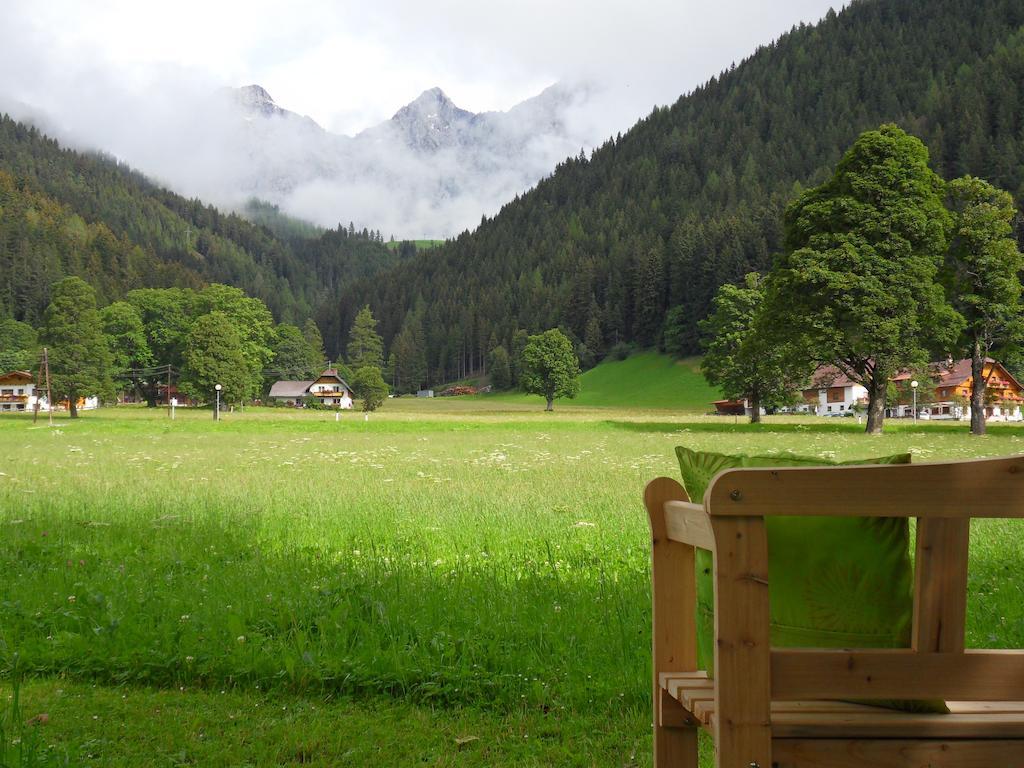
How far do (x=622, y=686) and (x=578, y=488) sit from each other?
29.3ft

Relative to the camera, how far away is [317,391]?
12675 cm

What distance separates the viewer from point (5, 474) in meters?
15.9

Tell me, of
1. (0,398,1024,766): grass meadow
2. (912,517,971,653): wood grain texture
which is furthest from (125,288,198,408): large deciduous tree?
(912,517,971,653): wood grain texture

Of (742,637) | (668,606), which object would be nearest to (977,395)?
(668,606)

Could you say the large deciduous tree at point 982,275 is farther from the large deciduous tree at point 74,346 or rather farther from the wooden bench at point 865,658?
the large deciduous tree at point 74,346

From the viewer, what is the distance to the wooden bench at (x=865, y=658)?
214 centimetres

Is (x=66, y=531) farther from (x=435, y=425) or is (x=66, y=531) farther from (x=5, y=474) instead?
(x=435, y=425)

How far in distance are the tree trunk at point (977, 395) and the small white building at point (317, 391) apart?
100 meters

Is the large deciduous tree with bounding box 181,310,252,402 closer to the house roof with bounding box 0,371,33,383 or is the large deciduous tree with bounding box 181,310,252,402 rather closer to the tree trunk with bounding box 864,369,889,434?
the tree trunk with bounding box 864,369,889,434

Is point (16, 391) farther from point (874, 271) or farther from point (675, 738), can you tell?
point (675, 738)

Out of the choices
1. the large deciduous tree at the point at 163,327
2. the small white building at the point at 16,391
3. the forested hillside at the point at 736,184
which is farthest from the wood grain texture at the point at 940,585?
the small white building at the point at 16,391

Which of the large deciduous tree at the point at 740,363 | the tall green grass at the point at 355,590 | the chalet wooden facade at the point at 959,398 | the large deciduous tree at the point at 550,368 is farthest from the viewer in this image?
the large deciduous tree at the point at 550,368

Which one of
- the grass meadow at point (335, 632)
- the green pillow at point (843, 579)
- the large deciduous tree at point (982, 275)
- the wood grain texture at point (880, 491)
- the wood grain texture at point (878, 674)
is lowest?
the grass meadow at point (335, 632)

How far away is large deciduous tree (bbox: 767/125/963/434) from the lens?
33.4 m
